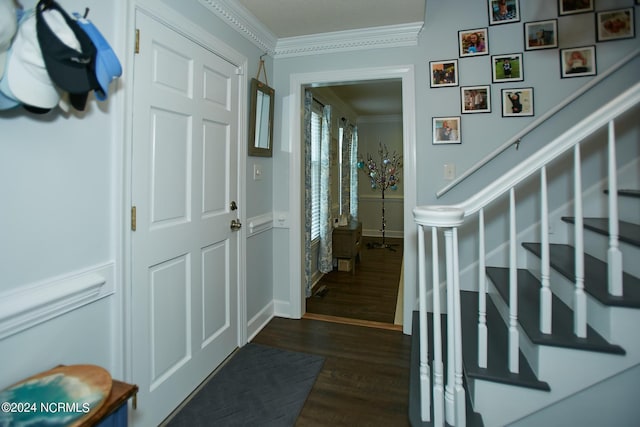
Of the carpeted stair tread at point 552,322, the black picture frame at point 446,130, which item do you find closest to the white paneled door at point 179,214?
the black picture frame at point 446,130

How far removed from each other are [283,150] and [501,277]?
194 cm

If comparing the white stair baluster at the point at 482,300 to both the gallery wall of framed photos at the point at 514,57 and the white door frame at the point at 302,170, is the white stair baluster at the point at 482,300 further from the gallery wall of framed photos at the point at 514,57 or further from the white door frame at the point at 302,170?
the gallery wall of framed photos at the point at 514,57

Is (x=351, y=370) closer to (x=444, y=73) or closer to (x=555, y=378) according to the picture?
(x=555, y=378)

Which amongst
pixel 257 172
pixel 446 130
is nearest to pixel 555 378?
pixel 446 130

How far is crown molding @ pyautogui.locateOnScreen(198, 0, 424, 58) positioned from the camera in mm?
2391

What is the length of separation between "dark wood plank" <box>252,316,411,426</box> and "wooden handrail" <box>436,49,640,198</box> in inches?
49.3

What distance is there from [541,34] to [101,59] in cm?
271

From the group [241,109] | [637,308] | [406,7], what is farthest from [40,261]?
[406,7]

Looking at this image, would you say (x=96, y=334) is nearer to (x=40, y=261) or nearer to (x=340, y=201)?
(x=40, y=261)

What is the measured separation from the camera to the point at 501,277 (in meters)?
2.16

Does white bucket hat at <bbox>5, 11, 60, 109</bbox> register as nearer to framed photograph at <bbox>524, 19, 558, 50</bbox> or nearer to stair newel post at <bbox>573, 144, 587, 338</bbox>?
stair newel post at <bbox>573, 144, 587, 338</bbox>

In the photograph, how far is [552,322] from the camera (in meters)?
1.55

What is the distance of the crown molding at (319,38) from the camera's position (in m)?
2.39

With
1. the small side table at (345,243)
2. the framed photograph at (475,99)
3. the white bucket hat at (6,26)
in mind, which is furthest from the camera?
the small side table at (345,243)
